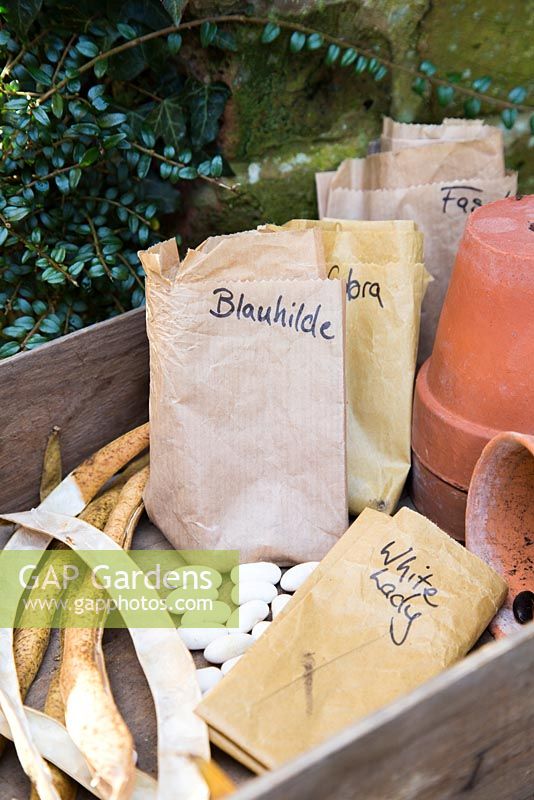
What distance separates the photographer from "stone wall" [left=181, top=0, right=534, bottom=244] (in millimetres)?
1822

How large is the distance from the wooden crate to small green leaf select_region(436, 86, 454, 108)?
916 mm

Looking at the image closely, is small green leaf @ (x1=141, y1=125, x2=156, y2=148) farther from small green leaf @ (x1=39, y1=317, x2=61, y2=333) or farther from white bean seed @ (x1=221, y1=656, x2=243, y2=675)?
white bean seed @ (x1=221, y1=656, x2=243, y2=675)

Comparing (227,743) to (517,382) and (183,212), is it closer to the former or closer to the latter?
(517,382)

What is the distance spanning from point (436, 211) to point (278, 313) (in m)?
0.53

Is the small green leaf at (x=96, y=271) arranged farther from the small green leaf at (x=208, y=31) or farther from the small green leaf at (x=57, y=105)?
the small green leaf at (x=208, y=31)

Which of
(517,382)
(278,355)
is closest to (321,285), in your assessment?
(278,355)

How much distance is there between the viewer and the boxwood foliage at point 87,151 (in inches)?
66.4

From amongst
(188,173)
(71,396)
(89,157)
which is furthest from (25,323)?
(188,173)

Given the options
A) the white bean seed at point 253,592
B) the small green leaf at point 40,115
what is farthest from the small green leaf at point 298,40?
the white bean seed at point 253,592

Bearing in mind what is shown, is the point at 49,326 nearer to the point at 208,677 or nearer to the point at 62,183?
the point at 62,183

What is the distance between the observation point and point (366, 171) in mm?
1830

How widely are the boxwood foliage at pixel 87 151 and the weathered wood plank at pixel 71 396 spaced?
0.18 m

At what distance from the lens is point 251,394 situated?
1394 millimetres

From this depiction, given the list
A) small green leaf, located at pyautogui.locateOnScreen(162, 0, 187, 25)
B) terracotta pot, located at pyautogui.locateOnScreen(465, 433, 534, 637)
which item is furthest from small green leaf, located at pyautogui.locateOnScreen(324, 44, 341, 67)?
terracotta pot, located at pyautogui.locateOnScreen(465, 433, 534, 637)
